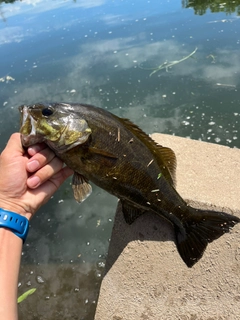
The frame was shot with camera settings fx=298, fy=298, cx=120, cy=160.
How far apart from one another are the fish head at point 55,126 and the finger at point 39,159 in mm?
98

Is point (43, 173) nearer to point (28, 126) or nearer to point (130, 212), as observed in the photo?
point (28, 126)

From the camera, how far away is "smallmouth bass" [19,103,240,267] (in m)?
2.04

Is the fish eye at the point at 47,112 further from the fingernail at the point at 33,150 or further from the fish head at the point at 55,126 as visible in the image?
the fingernail at the point at 33,150

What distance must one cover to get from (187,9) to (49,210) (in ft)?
27.2

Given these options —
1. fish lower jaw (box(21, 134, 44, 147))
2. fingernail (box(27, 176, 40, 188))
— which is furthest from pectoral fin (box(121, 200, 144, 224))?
fish lower jaw (box(21, 134, 44, 147))

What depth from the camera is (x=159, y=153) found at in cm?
229

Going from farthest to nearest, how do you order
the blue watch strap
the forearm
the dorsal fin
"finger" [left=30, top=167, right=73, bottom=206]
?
"finger" [left=30, top=167, right=73, bottom=206]
the dorsal fin
the blue watch strap
the forearm

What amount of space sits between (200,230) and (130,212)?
1.93 feet

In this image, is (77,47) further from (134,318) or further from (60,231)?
(134,318)

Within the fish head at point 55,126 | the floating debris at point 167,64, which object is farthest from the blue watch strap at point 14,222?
the floating debris at point 167,64

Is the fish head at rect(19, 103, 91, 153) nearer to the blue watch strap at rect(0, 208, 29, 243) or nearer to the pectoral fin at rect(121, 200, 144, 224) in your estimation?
the blue watch strap at rect(0, 208, 29, 243)

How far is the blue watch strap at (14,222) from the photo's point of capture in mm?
2023

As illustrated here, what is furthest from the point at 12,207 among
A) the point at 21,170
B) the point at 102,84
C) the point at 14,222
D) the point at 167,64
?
the point at 167,64

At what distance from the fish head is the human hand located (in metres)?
0.13
